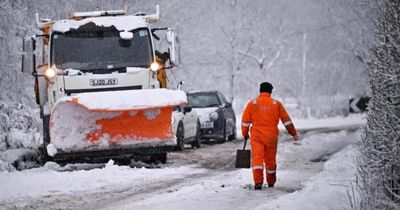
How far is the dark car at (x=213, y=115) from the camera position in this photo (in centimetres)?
2039

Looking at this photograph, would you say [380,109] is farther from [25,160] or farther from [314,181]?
[25,160]

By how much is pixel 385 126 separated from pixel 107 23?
8.21 m

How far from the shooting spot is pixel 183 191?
9219 mm

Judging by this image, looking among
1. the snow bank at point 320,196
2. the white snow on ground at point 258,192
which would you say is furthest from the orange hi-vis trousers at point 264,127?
the snow bank at point 320,196

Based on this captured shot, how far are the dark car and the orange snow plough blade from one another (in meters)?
7.69

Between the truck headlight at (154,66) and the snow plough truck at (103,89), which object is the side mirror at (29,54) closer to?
the snow plough truck at (103,89)

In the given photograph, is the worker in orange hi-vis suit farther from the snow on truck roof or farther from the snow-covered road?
the snow on truck roof

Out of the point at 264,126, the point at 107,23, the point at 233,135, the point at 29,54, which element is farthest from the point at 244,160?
the point at 233,135

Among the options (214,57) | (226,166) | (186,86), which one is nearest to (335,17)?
(214,57)

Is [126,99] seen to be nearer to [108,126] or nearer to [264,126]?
[108,126]

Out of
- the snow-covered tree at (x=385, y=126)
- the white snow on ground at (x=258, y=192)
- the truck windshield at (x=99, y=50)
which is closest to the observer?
the snow-covered tree at (x=385, y=126)

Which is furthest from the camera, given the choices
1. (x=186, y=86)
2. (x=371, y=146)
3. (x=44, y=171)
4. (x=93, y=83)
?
(x=186, y=86)

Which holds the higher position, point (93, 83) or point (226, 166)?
point (93, 83)

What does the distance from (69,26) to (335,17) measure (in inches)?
1315
